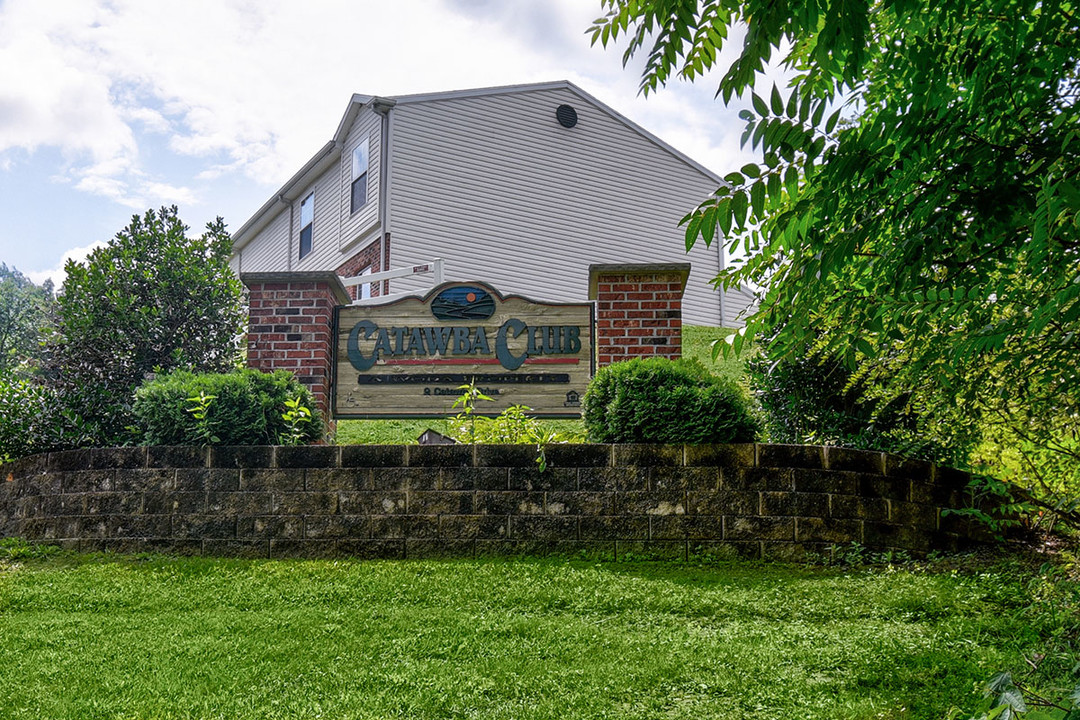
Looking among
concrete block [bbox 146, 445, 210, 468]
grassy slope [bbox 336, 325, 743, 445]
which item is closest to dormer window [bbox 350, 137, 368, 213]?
grassy slope [bbox 336, 325, 743, 445]

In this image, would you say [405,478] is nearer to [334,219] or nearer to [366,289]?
[366,289]

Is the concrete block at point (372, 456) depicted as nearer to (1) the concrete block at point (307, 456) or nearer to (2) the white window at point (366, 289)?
(1) the concrete block at point (307, 456)

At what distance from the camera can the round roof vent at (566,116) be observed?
2208 cm

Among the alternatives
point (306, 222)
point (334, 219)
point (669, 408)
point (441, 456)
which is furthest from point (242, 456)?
point (306, 222)

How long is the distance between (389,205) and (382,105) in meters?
2.01

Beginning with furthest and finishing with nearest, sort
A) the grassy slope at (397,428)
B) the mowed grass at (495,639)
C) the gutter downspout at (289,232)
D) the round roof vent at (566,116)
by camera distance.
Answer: the gutter downspout at (289,232) → the round roof vent at (566,116) → the grassy slope at (397,428) → the mowed grass at (495,639)

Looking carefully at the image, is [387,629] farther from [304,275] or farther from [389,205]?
[389,205]

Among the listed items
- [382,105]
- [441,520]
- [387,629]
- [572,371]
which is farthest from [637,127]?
[387,629]

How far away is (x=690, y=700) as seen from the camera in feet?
15.1

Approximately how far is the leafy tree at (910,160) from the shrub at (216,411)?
A: 14.7 feet

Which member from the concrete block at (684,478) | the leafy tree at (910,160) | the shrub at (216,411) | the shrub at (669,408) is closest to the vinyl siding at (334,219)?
the shrub at (216,411)

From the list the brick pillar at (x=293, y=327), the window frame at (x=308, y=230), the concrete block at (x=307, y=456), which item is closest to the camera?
the concrete block at (x=307, y=456)

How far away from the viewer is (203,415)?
7.71 meters

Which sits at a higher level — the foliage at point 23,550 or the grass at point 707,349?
the grass at point 707,349
